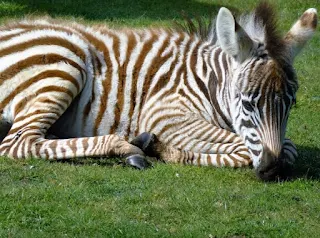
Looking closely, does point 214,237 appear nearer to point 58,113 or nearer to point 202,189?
point 202,189

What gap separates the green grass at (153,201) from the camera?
7668 mm

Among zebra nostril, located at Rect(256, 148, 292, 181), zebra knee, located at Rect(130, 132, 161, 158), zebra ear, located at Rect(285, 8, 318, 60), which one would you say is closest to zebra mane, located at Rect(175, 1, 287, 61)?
zebra ear, located at Rect(285, 8, 318, 60)

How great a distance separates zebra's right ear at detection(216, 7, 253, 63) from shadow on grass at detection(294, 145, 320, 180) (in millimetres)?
1478

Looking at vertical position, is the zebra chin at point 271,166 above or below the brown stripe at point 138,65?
below

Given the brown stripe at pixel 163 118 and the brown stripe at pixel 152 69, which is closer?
the brown stripe at pixel 163 118

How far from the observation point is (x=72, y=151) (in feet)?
32.3

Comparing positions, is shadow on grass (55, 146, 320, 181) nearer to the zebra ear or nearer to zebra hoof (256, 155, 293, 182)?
zebra hoof (256, 155, 293, 182)

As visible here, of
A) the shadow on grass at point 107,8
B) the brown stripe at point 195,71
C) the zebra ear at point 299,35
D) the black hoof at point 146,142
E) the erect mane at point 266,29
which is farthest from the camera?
the shadow on grass at point 107,8

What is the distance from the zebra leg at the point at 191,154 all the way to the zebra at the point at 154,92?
12 millimetres

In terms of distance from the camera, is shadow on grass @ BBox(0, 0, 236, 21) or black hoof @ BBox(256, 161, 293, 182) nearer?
black hoof @ BBox(256, 161, 293, 182)

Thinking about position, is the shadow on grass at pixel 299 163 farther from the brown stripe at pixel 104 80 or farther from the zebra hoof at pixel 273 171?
the brown stripe at pixel 104 80

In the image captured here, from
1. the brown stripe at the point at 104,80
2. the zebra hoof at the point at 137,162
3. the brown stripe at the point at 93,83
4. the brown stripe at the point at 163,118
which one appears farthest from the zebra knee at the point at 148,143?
the brown stripe at the point at 93,83

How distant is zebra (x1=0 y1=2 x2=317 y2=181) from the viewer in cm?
960

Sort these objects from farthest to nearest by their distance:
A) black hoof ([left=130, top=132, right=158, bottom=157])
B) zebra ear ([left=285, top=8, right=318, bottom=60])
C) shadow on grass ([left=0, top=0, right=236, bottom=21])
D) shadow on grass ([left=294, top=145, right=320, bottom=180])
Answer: shadow on grass ([left=0, top=0, right=236, bottom=21]) < black hoof ([left=130, top=132, right=158, bottom=157]) < zebra ear ([left=285, top=8, right=318, bottom=60]) < shadow on grass ([left=294, top=145, right=320, bottom=180])
